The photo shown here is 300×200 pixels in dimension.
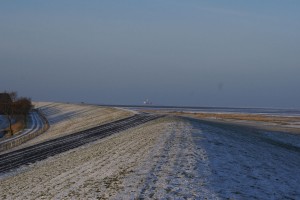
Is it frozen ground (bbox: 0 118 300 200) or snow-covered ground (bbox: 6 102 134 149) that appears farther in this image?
snow-covered ground (bbox: 6 102 134 149)

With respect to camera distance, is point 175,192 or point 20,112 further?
point 20,112

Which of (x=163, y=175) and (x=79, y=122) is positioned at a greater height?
(x=79, y=122)

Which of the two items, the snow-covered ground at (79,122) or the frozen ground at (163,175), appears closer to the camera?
→ the frozen ground at (163,175)

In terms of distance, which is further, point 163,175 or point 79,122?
point 79,122

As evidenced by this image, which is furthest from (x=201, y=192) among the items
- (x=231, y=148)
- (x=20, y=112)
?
(x=20, y=112)

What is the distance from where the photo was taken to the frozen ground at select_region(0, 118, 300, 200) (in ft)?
61.0

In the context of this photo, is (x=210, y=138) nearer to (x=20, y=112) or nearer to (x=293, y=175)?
(x=293, y=175)

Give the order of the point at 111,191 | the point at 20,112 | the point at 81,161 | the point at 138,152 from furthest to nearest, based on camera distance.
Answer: the point at 20,112 < the point at 81,161 < the point at 138,152 < the point at 111,191

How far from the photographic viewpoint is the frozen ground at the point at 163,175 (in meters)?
18.6

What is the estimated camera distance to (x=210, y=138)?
36.0 metres

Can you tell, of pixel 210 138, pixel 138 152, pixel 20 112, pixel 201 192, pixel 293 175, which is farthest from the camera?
pixel 20 112

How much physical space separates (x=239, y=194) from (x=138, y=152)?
11.1 meters

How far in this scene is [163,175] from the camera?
2066 cm

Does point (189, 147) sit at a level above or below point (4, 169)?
above
